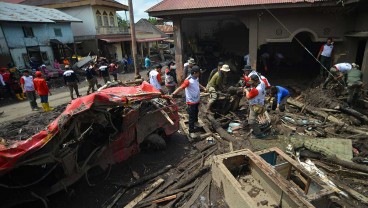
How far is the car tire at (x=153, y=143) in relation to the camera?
6.47 m

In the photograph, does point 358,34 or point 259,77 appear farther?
point 358,34

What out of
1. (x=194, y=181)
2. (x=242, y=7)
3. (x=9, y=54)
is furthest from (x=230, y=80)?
(x=9, y=54)

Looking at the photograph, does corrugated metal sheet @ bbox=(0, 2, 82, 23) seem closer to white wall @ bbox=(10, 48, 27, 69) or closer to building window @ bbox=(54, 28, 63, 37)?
building window @ bbox=(54, 28, 63, 37)

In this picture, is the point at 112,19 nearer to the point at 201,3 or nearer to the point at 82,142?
the point at 201,3

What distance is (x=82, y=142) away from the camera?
5.34m

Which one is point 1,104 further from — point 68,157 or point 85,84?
point 68,157

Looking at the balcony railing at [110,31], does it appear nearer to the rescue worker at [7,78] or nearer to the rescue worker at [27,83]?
the rescue worker at [7,78]

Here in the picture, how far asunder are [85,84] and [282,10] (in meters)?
15.4

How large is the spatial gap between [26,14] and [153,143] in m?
21.2

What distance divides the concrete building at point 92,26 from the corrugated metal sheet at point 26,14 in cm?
336

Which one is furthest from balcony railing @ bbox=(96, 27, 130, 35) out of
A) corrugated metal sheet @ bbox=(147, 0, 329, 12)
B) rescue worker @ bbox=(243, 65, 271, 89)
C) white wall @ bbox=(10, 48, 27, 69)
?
rescue worker @ bbox=(243, 65, 271, 89)

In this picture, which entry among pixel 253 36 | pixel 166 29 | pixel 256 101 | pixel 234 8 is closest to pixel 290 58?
pixel 253 36

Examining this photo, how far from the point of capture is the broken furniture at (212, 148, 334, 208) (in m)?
3.74

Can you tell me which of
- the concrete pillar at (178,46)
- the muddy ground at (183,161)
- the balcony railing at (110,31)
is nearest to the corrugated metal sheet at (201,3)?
the concrete pillar at (178,46)
